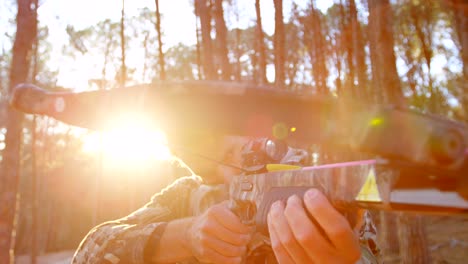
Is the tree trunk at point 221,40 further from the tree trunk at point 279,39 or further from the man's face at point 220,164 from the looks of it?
the man's face at point 220,164

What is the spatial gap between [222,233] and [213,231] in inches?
1.9

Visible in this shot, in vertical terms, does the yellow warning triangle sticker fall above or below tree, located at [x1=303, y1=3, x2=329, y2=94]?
below

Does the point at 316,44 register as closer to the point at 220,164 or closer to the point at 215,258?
the point at 220,164

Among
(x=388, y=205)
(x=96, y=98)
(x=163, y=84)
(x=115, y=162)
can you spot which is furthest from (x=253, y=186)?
(x=115, y=162)

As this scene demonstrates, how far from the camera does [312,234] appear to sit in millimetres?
1653

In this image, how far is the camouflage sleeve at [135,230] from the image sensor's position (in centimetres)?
269

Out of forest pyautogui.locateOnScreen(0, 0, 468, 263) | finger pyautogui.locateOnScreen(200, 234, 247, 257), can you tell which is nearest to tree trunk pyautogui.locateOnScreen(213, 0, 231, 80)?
forest pyautogui.locateOnScreen(0, 0, 468, 263)

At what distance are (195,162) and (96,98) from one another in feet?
5.28

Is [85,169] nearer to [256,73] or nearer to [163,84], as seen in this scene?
[256,73]

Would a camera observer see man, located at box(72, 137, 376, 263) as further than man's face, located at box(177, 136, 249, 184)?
No

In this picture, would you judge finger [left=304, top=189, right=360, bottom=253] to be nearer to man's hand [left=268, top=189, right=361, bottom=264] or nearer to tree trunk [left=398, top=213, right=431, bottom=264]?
man's hand [left=268, top=189, right=361, bottom=264]

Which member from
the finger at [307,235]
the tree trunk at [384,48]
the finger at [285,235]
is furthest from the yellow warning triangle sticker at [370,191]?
the tree trunk at [384,48]

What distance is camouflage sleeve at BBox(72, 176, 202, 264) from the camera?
269cm

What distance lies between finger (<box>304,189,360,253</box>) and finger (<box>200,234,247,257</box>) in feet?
2.33
